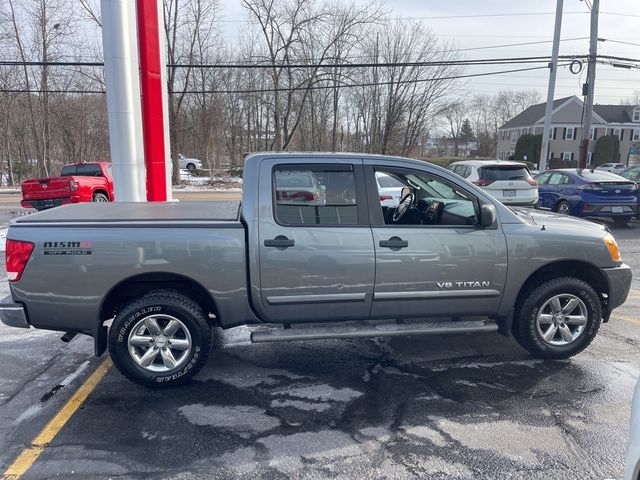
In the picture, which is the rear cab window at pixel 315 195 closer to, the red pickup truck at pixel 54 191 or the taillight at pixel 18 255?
the taillight at pixel 18 255

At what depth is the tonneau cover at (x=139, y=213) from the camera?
3611 mm

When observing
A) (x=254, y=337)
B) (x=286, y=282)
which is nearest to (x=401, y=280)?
(x=286, y=282)

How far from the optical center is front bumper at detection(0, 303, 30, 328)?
3510 millimetres

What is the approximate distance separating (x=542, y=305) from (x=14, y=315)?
449cm

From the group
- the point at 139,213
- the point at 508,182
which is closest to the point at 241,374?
the point at 139,213

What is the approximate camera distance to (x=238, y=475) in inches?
105

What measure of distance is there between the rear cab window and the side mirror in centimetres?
107

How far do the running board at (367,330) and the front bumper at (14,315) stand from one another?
180 centimetres

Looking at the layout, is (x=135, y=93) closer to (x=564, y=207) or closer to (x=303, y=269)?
(x=303, y=269)

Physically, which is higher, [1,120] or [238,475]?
[1,120]

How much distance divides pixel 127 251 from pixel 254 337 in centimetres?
121

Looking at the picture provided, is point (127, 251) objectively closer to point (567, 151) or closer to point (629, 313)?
point (629, 313)

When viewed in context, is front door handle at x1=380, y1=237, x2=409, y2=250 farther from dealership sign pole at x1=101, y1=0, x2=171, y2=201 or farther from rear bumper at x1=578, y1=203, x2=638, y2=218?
rear bumper at x1=578, y1=203, x2=638, y2=218

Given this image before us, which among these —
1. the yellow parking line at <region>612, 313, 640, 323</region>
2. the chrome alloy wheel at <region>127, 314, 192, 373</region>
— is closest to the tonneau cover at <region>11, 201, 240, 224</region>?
the chrome alloy wheel at <region>127, 314, 192, 373</region>
